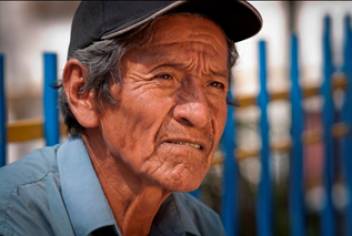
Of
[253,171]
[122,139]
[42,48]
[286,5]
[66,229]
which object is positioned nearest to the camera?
[66,229]

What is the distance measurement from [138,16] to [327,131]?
330cm

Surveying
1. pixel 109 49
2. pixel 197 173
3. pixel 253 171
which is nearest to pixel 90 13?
pixel 109 49

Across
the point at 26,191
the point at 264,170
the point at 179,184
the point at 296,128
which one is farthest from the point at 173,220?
the point at 296,128

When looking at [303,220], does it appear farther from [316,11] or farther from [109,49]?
[316,11]

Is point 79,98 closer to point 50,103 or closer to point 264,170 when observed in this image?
point 50,103

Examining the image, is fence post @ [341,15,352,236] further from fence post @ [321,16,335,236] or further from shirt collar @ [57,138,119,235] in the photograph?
shirt collar @ [57,138,119,235]

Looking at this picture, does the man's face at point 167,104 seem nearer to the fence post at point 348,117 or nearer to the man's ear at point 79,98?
the man's ear at point 79,98

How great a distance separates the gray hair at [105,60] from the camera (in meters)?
1.96

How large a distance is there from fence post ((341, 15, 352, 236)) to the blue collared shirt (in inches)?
131

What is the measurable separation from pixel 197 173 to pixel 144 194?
0.61ft

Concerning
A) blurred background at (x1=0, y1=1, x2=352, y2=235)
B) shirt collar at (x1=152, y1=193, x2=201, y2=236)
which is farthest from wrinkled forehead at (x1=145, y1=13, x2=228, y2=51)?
blurred background at (x1=0, y1=1, x2=352, y2=235)

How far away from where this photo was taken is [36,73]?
6121 mm

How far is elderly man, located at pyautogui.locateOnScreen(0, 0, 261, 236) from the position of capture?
194cm

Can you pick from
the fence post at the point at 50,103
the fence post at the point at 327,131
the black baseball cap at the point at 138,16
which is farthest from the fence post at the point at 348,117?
the black baseball cap at the point at 138,16
